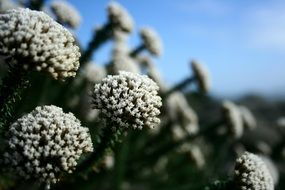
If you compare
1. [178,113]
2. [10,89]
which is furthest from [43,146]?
[178,113]

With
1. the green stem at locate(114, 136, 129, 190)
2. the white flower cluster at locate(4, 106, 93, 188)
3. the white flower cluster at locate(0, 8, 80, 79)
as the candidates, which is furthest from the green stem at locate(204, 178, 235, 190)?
the green stem at locate(114, 136, 129, 190)

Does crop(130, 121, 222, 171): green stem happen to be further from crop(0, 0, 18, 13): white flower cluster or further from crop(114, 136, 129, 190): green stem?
crop(0, 0, 18, 13): white flower cluster

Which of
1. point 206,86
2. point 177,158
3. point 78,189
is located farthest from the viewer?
point 177,158

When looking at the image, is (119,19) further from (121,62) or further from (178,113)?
(178,113)

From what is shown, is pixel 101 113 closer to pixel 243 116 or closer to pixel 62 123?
pixel 62 123

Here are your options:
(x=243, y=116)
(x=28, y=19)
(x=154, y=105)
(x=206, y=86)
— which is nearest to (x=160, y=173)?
(x=243, y=116)

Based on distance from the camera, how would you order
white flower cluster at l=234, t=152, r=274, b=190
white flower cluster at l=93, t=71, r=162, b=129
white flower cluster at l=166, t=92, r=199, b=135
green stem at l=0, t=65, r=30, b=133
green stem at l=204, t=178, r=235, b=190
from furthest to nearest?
white flower cluster at l=166, t=92, r=199, b=135 → green stem at l=204, t=178, r=235, b=190 → white flower cluster at l=234, t=152, r=274, b=190 → white flower cluster at l=93, t=71, r=162, b=129 → green stem at l=0, t=65, r=30, b=133

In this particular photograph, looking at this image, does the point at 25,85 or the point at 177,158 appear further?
the point at 177,158
